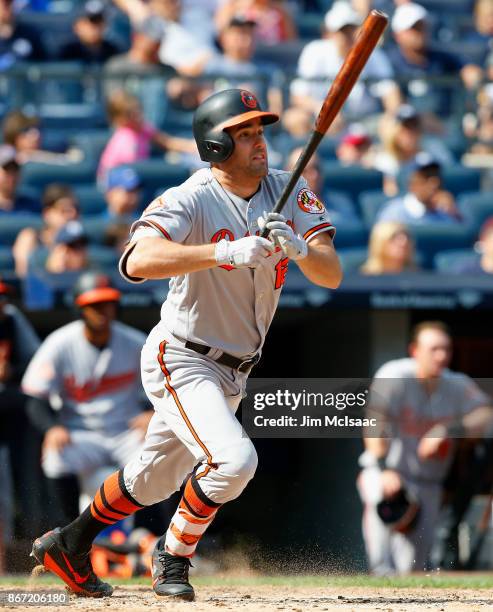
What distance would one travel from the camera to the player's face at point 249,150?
3.97m

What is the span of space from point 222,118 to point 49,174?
428 centimetres

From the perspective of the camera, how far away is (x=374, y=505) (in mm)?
5855

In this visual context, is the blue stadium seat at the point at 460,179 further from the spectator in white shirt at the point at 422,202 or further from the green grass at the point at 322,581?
the green grass at the point at 322,581

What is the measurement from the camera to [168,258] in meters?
3.68

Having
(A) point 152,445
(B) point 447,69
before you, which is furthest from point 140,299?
(B) point 447,69

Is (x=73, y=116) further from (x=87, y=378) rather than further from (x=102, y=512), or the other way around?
(x=102, y=512)

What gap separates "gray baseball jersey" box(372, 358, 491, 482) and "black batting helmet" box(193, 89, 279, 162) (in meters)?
2.10

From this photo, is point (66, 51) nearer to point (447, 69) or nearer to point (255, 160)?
point (447, 69)

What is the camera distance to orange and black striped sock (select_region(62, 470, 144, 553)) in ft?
13.7

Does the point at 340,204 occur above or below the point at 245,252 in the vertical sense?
above

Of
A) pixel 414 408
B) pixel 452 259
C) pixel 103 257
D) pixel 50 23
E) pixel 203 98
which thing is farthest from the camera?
pixel 50 23

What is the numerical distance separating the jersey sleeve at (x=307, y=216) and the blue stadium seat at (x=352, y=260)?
310 centimetres

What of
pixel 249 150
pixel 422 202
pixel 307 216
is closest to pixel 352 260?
pixel 422 202

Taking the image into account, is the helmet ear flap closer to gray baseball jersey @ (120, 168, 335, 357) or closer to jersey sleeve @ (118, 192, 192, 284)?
gray baseball jersey @ (120, 168, 335, 357)
